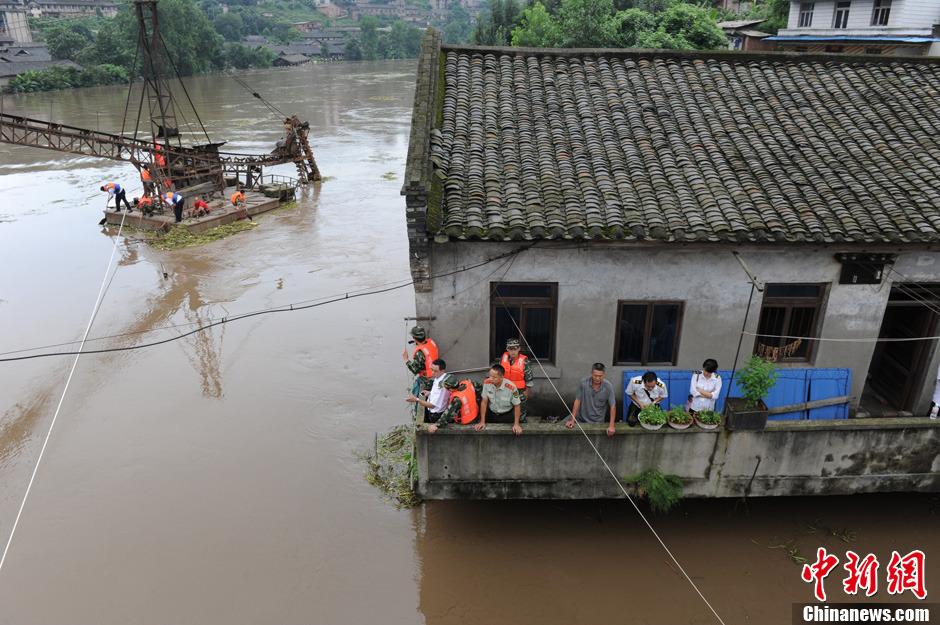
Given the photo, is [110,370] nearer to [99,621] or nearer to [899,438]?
[99,621]

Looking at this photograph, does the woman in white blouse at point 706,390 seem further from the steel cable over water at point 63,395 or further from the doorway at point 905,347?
the steel cable over water at point 63,395

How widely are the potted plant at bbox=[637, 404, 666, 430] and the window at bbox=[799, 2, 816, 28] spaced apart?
39291 millimetres

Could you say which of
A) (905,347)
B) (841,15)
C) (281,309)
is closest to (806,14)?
(841,15)

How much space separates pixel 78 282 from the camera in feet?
63.2

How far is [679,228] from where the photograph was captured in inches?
309

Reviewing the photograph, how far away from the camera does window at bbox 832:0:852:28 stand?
3519cm

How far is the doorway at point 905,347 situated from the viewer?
8.94 m

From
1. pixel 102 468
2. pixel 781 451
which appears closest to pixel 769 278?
pixel 781 451

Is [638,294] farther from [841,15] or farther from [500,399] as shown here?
[841,15]

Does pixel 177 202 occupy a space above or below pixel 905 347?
below

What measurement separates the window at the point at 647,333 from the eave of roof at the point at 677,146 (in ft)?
4.55

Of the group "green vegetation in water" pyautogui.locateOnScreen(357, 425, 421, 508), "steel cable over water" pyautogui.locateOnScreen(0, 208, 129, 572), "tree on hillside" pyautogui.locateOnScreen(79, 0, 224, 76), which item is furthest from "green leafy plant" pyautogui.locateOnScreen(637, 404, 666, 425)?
"tree on hillside" pyautogui.locateOnScreen(79, 0, 224, 76)

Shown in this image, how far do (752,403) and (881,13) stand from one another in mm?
35728

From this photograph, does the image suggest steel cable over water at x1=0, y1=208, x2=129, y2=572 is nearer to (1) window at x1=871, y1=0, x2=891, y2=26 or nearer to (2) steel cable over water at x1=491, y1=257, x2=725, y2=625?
(2) steel cable over water at x1=491, y1=257, x2=725, y2=625
